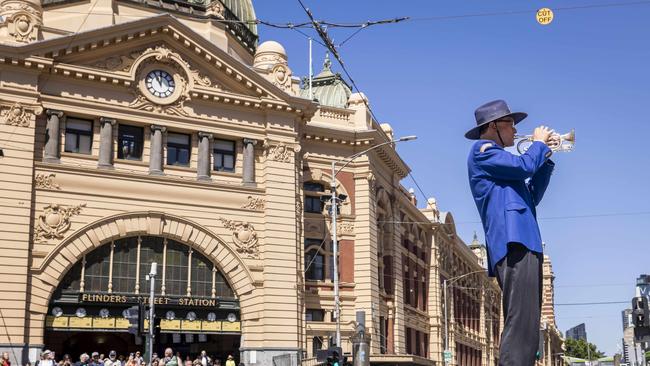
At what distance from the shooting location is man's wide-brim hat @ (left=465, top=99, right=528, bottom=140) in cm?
698

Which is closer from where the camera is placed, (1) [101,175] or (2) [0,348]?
(2) [0,348]

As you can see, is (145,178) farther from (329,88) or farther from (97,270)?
(329,88)

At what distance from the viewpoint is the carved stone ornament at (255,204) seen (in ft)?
138

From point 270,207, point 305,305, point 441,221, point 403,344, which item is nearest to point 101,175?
point 270,207

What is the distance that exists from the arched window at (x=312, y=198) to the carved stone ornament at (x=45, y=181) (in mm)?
14416

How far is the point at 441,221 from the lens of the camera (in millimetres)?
71312

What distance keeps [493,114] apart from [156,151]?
112ft

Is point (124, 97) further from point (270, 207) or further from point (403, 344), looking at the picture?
point (403, 344)

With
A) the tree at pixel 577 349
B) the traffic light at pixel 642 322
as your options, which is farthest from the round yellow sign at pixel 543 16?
the tree at pixel 577 349

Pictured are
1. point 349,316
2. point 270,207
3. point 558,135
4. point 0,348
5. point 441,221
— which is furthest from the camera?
point 441,221

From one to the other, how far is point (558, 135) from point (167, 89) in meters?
35.0

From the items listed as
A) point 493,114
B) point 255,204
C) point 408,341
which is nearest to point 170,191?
point 255,204

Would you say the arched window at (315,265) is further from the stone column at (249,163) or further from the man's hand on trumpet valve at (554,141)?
the man's hand on trumpet valve at (554,141)

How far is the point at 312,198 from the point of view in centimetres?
4756
